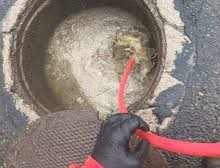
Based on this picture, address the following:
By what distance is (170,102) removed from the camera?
217 cm

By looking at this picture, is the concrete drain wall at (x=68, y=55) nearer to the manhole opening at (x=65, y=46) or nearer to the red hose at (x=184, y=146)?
the manhole opening at (x=65, y=46)

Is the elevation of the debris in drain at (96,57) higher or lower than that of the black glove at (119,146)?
lower

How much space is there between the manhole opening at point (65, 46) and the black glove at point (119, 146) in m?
0.49

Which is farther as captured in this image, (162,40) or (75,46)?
(75,46)

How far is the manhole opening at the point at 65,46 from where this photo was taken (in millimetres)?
2367

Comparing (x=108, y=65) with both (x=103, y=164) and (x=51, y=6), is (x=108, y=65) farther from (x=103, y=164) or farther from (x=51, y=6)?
(x=103, y=164)

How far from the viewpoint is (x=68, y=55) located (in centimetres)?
257

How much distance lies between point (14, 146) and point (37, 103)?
0.27m

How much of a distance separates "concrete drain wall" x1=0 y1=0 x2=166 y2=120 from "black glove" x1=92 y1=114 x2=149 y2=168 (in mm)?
471

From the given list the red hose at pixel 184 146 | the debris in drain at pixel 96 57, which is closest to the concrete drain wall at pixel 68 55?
the debris in drain at pixel 96 57

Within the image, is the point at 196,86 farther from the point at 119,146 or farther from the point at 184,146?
the point at 119,146

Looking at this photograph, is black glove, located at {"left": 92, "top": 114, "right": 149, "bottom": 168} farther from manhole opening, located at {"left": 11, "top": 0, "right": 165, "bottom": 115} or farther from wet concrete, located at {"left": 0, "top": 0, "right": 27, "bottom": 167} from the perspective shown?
wet concrete, located at {"left": 0, "top": 0, "right": 27, "bottom": 167}

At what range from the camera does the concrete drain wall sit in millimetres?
2354

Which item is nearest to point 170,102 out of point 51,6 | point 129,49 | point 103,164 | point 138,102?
point 138,102
